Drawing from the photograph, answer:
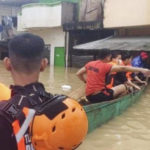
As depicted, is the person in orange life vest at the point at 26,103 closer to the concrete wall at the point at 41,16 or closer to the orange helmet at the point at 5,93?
the orange helmet at the point at 5,93

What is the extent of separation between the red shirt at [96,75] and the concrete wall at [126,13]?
9.98 meters

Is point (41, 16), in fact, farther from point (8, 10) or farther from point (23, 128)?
point (23, 128)

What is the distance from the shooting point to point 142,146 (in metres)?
5.98

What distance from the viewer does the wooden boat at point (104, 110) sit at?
6164mm

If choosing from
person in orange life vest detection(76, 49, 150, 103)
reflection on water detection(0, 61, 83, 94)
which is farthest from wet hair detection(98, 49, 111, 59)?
reflection on water detection(0, 61, 83, 94)

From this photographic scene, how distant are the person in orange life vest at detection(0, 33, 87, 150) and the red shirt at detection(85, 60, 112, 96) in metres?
4.71

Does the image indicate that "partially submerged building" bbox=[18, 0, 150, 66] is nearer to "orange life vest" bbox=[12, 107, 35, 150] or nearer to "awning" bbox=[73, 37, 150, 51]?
"awning" bbox=[73, 37, 150, 51]

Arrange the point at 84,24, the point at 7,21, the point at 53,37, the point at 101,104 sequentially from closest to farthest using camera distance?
the point at 101,104 → the point at 84,24 → the point at 53,37 → the point at 7,21

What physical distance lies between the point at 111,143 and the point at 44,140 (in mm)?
4619

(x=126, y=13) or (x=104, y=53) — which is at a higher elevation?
(x=126, y=13)

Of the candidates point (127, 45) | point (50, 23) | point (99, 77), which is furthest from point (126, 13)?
point (99, 77)

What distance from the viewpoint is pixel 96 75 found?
6.75 meters

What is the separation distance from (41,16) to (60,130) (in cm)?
2495

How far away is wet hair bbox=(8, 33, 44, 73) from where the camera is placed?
176cm
